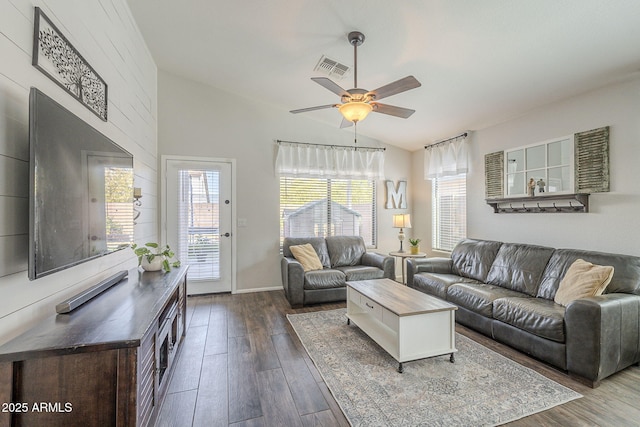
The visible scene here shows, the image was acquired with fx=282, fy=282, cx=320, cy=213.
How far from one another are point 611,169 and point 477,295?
5.64 feet

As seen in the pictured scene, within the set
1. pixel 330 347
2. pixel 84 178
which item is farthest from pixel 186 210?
pixel 330 347

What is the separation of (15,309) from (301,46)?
293 cm

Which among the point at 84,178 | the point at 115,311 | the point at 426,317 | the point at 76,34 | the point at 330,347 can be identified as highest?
the point at 76,34

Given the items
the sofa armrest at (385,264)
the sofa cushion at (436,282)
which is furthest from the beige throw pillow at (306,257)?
the sofa cushion at (436,282)

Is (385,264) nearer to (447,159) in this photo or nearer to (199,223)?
(447,159)

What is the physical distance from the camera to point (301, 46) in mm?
2881

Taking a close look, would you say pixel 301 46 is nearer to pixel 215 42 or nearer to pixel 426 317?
pixel 215 42

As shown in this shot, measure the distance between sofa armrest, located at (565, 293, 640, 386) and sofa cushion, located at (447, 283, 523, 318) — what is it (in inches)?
26.4

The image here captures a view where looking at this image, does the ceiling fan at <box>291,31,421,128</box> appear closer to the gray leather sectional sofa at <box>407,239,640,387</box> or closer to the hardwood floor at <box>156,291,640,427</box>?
the gray leather sectional sofa at <box>407,239,640,387</box>

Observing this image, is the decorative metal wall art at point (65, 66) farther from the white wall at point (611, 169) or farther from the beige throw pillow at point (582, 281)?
the white wall at point (611, 169)

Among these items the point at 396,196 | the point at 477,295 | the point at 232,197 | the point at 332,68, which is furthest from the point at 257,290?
the point at 332,68

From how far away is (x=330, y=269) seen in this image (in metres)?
4.18

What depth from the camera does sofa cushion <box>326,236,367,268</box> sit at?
4488 mm

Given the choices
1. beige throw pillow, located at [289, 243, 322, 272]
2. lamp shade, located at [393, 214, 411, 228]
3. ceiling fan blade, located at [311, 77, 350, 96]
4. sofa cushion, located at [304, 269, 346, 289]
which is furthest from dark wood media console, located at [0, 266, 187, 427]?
lamp shade, located at [393, 214, 411, 228]
